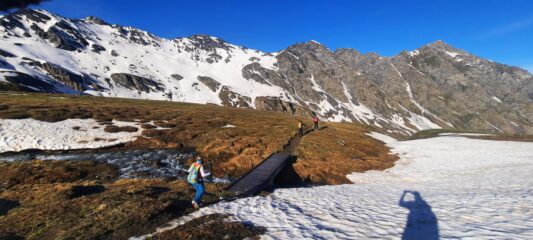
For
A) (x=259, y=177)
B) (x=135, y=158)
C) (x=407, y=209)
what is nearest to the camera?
(x=407, y=209)

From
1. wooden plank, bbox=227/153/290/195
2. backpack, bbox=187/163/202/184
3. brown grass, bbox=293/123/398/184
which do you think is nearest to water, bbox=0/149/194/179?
wooden plank, bbox=227/153/290/195

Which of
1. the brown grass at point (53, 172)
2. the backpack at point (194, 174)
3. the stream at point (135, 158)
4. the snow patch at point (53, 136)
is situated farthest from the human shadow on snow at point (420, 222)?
the snow patch at point (53, 136)

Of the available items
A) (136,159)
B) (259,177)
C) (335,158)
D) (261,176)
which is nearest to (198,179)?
(259,177)

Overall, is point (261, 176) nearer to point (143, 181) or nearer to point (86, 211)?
point (143, 181)

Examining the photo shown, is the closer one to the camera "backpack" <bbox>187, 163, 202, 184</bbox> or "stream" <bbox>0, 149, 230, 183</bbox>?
"backpack" <bbox>187, 163, 202, 184</bbox>

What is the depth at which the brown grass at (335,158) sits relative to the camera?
31.0 metres

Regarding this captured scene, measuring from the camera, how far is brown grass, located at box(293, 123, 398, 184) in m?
31.0

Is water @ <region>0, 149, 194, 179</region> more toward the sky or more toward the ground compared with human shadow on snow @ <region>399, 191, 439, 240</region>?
more toward the ground

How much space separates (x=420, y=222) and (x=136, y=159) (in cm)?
2708

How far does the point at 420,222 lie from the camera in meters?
13.4

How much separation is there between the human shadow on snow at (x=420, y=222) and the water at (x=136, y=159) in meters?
18.9

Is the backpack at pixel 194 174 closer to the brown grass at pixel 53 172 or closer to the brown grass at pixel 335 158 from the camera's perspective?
the brown grass at pixel 53 172

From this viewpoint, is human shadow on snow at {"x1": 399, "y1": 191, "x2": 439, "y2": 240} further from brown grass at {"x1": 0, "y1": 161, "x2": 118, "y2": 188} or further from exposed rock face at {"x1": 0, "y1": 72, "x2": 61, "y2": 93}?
exposed rock face at {"x1": 0, "y1": 72, "x2": 61, "y2": 93}

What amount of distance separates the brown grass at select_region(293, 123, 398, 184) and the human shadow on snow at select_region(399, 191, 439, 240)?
1249 cm
